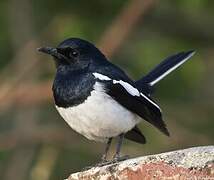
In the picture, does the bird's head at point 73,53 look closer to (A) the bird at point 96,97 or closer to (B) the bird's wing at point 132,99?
(A) the bird at point 96,97

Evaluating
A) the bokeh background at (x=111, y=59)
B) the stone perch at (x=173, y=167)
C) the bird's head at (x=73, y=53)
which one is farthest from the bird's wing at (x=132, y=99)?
A: the bokeh background at (x=111, y=59)

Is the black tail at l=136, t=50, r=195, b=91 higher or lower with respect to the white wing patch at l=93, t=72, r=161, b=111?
lower

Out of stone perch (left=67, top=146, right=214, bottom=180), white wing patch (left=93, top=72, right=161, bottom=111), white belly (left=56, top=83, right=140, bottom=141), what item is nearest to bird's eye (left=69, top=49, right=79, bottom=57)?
white wing patch (left=93, top=72, right=161, bottom=111)

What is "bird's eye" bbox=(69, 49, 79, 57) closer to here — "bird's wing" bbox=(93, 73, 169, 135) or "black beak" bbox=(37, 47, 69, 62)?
"black beak" bbox=(37, 47, 69, 62)

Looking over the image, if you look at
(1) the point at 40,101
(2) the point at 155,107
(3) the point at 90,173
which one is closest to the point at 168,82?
(1) the point at 40,101

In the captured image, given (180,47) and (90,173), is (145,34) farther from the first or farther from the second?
(90,173)

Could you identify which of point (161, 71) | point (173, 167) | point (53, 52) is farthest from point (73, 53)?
point (173, 167)
